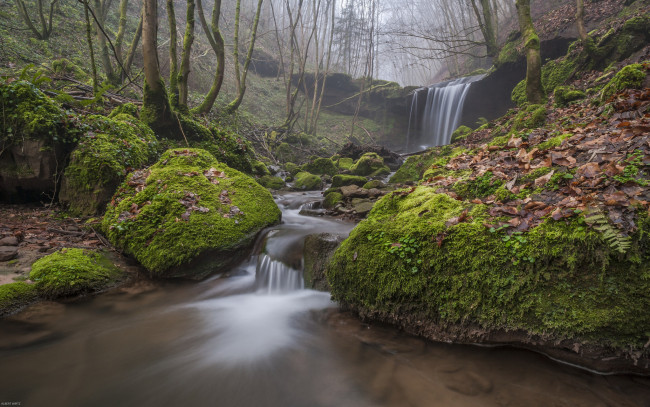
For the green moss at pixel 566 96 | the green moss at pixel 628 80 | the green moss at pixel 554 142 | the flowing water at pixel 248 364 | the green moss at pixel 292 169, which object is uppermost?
the green moss at pixel 566 96

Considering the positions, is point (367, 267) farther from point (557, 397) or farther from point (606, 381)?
point (606, 381)

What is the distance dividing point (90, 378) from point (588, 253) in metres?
4.17

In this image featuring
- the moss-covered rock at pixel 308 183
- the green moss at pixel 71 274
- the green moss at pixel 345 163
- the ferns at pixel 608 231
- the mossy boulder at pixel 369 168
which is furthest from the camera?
the green moss at pixel 345 163

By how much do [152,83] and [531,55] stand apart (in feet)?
33.6

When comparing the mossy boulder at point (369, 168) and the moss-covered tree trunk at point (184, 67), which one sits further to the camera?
the mossy boulder at point (369, 168)

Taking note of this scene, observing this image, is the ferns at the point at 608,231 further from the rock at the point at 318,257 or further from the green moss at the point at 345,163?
the green moss at the point at 345,163

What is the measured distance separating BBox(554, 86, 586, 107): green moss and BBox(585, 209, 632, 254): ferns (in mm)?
6719

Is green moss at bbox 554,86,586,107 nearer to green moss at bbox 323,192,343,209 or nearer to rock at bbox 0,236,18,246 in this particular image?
green moss at bbox 323,192,343,209

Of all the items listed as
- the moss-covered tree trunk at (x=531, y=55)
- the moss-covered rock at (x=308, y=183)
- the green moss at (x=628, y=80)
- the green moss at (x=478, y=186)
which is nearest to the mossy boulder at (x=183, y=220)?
the green moss at (x=478, y=186)

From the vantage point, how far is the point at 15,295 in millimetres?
3236

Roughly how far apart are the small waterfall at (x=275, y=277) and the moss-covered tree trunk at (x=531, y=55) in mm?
8630

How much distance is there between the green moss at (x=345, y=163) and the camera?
1401 centimetres

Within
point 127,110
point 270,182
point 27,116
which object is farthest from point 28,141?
point 270,182

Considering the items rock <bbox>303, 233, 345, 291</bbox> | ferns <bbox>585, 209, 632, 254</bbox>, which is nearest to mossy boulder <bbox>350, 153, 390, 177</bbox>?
rock <bbox>303, 233, 345, 291</bbox>
